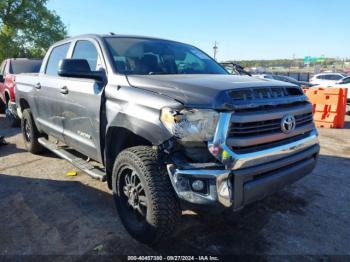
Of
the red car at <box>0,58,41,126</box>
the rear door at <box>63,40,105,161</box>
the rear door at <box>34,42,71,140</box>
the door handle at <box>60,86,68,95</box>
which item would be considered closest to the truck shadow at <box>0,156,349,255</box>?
the rear door at <box>63,40,105,161</box>

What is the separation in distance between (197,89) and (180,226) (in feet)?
4.86

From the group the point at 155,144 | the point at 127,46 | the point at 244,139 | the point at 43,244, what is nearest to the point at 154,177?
the point at 155,144

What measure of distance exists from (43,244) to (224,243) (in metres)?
1.68

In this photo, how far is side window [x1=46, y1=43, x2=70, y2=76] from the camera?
15.9ft

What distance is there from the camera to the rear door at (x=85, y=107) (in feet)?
11.8

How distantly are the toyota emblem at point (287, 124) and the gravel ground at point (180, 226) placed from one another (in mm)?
1071

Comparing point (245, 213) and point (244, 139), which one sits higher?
point (244, 139)

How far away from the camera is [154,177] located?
275 cm

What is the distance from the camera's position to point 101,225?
3477mm

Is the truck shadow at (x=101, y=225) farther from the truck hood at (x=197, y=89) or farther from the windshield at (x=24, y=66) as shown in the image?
the windshield at (x=24, y=66)

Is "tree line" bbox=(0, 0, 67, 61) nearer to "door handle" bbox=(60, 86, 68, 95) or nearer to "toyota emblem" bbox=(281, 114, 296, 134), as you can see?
"door handle" bbox=(60, 86, 68, 95)

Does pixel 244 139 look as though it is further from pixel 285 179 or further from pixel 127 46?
pixel 127 46

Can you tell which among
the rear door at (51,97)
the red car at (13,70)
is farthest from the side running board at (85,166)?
the red car at (13,70)

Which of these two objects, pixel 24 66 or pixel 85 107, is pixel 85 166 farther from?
pixel 24 66
